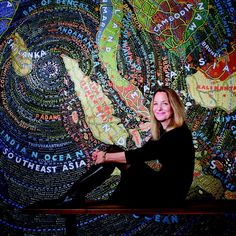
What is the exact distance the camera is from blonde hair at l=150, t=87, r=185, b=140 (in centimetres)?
274

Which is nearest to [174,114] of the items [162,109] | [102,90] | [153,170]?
[162,109]

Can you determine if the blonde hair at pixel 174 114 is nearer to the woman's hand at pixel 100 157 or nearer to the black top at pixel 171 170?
the black top at pixel 171 170

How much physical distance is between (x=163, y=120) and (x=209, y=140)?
393 millimetres

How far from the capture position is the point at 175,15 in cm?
290

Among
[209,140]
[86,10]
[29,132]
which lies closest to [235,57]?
[209,140]

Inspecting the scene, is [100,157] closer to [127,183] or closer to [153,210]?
[127,183]

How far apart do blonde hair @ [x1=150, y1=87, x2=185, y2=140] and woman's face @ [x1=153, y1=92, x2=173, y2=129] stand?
3 cm

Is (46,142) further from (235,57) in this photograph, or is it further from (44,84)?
(235,57)

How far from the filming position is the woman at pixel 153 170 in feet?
8.18

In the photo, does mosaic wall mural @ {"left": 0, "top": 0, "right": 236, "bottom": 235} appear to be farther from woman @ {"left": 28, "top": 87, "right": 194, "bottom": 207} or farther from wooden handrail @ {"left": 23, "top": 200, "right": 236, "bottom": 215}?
wooden handrail @ {"left": 23, "top": 200, "right": 236, "bottom": 215}

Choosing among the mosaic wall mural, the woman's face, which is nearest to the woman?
the woman's face

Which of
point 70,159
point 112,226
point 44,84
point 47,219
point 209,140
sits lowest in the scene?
point 112,226

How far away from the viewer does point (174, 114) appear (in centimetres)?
278

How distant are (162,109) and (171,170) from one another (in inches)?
21.4
